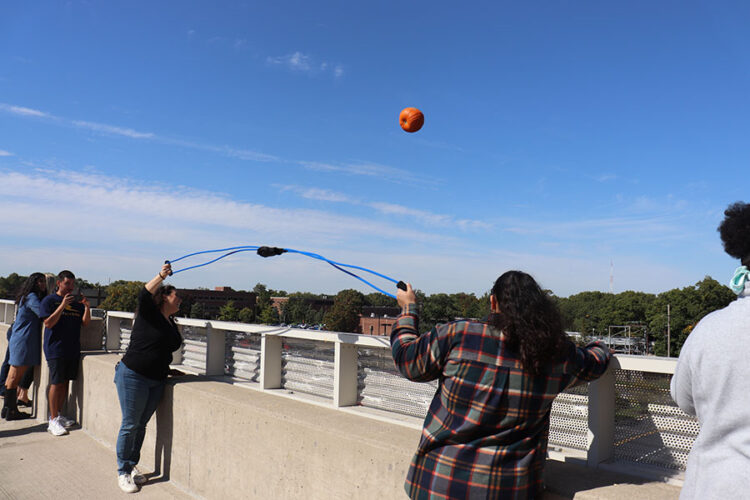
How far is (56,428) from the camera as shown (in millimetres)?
5879

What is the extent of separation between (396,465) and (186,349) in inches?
147

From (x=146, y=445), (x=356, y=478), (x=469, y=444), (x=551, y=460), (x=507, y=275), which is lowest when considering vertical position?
(x=146, y=445)

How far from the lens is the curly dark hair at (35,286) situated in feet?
21.5

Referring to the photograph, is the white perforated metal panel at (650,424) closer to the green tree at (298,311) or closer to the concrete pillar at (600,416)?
the concrete pillar at (600,416)

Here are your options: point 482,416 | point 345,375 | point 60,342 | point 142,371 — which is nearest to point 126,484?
point 142,371

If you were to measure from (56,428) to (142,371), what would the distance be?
2.34 meters

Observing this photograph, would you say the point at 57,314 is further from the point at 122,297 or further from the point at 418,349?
the point at 122,297

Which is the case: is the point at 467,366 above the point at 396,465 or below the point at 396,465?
above

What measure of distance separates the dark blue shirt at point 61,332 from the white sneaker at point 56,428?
2.31 feet

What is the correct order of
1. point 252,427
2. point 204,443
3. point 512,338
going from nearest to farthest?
point 512,338 < point 252,427 < point 204,443

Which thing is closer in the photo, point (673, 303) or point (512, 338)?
point (512, 338)

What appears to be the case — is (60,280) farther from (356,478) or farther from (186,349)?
(356,478)

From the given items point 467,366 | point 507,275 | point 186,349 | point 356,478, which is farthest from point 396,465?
point 186,349

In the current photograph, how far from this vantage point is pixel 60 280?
240 inches
